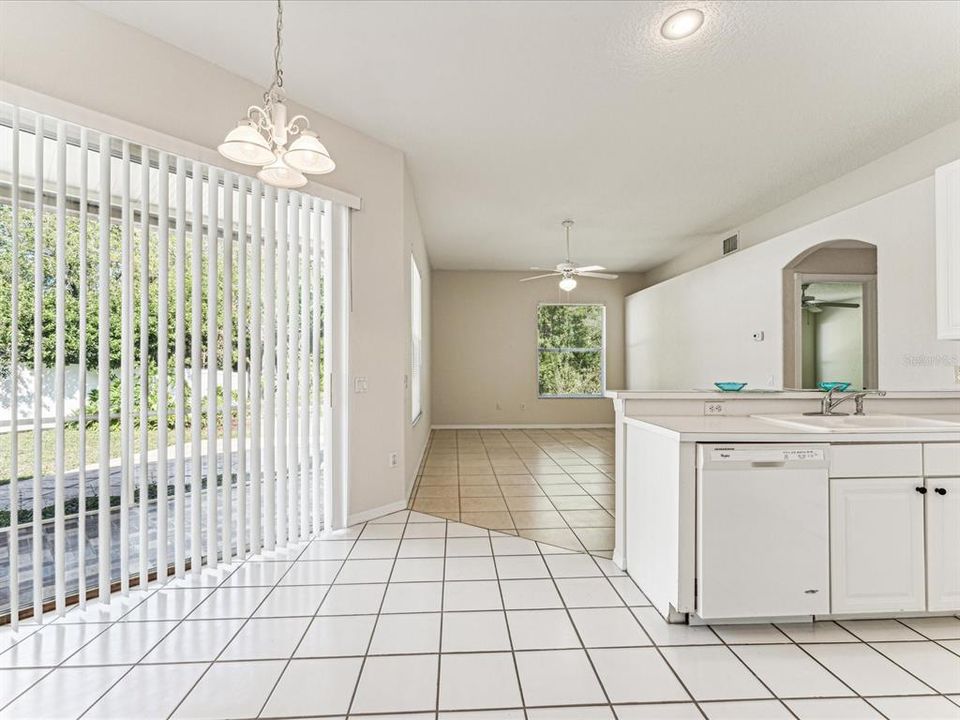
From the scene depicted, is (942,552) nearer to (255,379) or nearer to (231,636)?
(231,636)

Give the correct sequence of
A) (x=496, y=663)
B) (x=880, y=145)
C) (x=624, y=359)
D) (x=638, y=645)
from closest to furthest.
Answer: (x=496, y=663)
(x=638, y=645)
(x=880, y=145)
(x=624, y=359)

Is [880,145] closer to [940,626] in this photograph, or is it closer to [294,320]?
[940,626]

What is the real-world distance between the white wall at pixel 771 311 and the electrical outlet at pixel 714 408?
54.4 inches

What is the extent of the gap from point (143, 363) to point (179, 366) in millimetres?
169

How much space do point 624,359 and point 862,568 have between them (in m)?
6.81

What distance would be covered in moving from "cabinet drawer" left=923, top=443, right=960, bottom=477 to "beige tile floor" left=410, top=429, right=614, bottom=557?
161 centimetres

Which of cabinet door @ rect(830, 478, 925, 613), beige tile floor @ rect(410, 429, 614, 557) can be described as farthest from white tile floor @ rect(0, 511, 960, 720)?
beige tile floor @ rect(410, 429, 614, 557)

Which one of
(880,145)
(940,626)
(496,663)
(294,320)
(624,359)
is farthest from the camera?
(624,359)

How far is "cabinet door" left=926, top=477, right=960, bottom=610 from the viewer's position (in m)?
2.00

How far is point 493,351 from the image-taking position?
8453mm

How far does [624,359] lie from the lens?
8.66 meters

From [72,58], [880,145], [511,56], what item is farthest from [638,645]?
[880,145]

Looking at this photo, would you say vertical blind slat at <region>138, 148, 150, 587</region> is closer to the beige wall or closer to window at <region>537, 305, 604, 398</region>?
the beige wall

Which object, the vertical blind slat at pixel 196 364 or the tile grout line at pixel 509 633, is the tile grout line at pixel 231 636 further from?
the tile grout line at pixel 509 633
